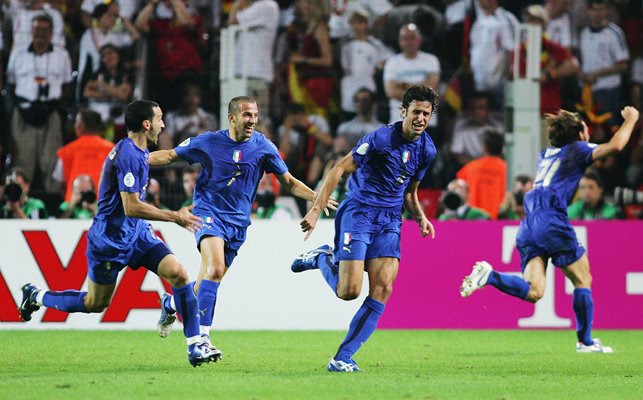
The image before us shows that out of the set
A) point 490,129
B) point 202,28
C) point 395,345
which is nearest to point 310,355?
point 395,345

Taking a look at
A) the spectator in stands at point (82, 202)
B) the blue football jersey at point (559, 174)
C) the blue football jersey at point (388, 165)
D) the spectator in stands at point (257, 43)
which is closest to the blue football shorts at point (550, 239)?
the blue football jersey at point (559, 174)

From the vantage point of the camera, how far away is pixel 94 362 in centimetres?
893

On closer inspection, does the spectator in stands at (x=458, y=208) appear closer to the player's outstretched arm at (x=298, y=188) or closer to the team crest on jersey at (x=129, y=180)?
the player's outstretched arm at (x=298, y=188)

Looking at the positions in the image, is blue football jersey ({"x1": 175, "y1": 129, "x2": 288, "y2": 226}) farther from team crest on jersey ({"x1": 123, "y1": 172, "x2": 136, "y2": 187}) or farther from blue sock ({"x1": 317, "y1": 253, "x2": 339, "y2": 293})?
team crest on jersey ({"x1": 123, "y1": 172, "x2": 136, "y2": 187})

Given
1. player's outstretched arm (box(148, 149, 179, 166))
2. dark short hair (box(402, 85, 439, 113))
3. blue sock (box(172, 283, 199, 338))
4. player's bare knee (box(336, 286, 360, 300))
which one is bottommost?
blue sock (box(172, 283, 199, 338))

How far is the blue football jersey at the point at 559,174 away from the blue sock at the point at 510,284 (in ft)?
2.71

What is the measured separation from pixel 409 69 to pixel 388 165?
6962 mm

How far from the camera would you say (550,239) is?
10.1 m

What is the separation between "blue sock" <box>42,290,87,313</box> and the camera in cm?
900

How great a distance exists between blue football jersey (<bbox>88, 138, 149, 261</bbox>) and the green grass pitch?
92 cm

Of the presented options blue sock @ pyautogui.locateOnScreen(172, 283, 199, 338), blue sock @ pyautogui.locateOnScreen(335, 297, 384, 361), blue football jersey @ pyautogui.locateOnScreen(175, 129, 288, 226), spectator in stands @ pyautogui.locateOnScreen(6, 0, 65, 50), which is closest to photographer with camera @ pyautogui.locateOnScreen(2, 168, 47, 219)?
spectator in stands @ pyautogui.locateOnScreen(6, 0, 65, 50)

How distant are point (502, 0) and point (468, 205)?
11.9ft

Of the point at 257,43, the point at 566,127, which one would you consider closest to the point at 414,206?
the point at 566,127

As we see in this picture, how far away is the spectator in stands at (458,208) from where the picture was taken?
13633 millimetres
